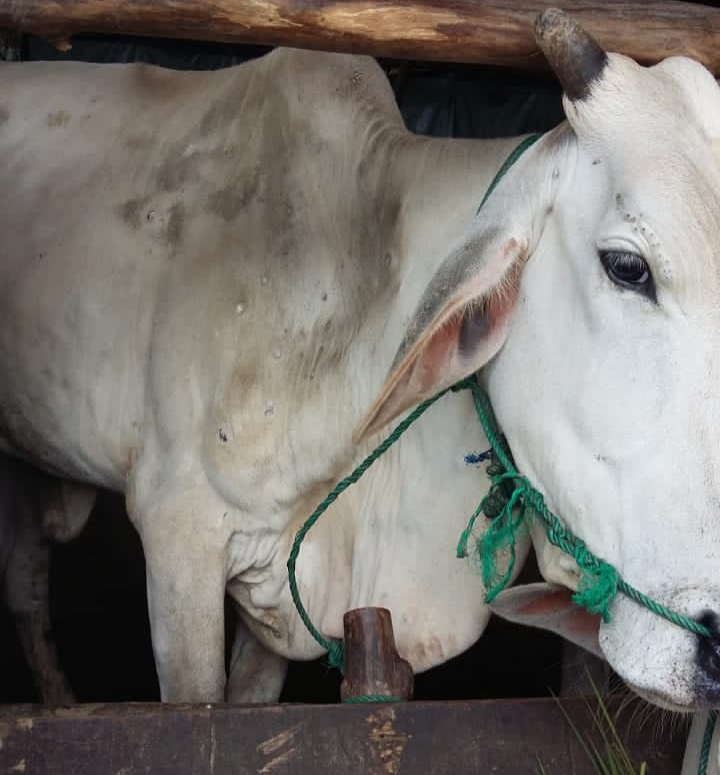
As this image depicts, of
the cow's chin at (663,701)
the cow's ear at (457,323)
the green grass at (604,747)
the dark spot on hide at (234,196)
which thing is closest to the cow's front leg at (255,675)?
the dark spot on hide at (234,196)

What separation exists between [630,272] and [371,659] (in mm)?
733

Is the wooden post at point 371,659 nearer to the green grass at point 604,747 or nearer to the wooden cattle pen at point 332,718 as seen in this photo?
the wooden cattle pen at point 332,718

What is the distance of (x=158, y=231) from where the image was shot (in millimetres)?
2805

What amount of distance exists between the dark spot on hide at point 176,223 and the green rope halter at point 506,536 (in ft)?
1.97

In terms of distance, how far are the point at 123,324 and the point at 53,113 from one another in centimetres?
67

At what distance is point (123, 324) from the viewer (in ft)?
9.26

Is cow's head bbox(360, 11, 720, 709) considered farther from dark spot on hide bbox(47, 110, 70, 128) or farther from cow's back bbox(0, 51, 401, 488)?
dark spot on hide bbox(47, 110, 70, 128)

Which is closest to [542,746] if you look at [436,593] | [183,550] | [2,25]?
[436,593]

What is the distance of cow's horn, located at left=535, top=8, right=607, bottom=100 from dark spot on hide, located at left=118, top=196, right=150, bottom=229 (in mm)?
1052

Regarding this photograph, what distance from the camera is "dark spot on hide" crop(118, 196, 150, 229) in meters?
2.84

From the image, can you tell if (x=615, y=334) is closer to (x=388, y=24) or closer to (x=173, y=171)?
(x=388, y=24)

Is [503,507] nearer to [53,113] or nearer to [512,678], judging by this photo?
[53,113]

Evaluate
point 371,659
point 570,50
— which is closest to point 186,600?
point 371,659

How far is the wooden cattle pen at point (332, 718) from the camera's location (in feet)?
6.12
